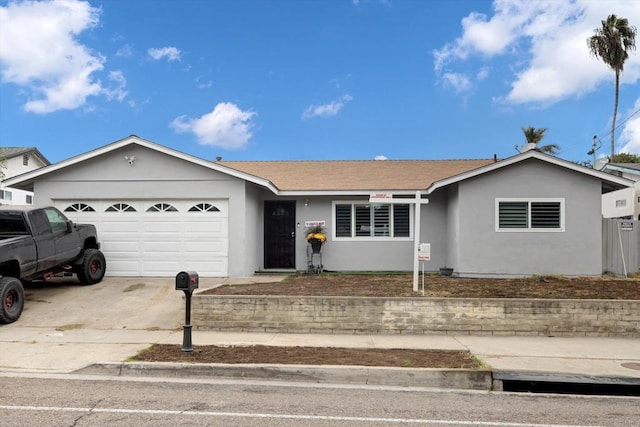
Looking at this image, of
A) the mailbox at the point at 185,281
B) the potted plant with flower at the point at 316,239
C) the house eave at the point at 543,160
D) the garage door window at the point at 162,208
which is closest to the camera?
the mailbox at the point at 185,281

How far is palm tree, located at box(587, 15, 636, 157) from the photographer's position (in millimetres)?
31891

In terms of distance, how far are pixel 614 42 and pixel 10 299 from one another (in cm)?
3587

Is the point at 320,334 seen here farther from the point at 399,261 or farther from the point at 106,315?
the point at 399,261

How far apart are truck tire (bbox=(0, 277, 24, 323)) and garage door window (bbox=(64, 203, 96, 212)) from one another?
465 cm

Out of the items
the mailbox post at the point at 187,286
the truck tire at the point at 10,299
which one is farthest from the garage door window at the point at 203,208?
the mailbox post at the point at 187,286

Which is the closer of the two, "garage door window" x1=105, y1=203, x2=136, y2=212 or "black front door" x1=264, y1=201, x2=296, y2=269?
"garage door window" x1=105, y1=203, x2=136, y2=212

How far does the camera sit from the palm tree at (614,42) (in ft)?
105

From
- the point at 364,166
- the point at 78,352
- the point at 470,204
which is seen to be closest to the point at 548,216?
the point at 470,204

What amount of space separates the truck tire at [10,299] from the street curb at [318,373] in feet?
12.5

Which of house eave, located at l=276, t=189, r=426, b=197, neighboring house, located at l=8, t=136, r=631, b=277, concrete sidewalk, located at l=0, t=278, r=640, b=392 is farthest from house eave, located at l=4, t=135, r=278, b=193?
concrete sidewalk, located at l=0, t=278, r=640, b=392

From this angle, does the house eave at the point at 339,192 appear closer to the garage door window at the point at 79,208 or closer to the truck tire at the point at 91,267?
the truck tire at the point at 91,267

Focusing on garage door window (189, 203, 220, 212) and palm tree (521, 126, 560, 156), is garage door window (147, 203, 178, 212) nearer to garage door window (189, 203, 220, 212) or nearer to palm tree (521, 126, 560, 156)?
garage door window (189, 203, 220, 212)

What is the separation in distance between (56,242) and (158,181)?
11.5 feet

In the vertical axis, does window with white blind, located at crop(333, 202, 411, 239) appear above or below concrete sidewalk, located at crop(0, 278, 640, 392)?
above
